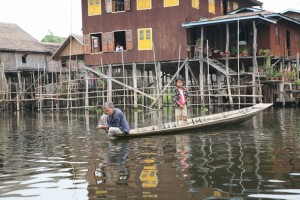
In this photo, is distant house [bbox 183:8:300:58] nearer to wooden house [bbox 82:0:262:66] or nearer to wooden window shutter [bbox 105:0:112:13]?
wooden house [bbox 82:0:262:66]

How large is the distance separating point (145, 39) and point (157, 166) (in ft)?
63.5

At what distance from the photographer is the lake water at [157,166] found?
6.54 m

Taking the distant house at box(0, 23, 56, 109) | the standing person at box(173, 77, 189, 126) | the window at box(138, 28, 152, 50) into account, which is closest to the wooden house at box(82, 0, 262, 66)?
the window at box(138, 28, 152, 50)

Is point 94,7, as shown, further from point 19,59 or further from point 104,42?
point 19,59

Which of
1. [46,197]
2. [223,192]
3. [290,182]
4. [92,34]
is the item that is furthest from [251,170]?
[92,34]

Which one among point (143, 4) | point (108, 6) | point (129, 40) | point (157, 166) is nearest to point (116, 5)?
point (108, 6)

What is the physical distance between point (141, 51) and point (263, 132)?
48.4 ft

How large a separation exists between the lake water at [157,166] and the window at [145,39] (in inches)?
547

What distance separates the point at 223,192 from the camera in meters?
6.30

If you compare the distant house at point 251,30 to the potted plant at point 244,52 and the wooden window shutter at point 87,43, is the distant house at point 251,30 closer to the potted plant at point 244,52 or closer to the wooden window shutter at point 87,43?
the potted plant at point 244,52

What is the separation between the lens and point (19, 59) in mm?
35062

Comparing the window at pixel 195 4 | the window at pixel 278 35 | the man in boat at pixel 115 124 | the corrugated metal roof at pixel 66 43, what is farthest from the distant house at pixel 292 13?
the man in boat at pixel 115 124

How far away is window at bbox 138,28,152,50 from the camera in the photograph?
27.1m

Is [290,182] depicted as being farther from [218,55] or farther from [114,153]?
[218,55]
